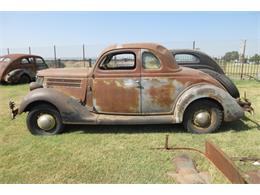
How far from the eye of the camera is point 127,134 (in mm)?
5109

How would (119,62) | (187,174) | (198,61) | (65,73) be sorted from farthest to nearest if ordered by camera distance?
(198,61) < (119,62) < (65,73) < (187,174)

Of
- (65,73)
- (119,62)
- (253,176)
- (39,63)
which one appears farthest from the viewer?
(39,63)

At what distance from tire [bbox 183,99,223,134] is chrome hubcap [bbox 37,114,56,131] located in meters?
2.50

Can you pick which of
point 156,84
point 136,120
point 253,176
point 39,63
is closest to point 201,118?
point 156,84

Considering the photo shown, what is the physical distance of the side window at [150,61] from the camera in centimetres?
499

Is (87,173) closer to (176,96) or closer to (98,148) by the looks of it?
(98,148)

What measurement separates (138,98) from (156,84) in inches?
16.7

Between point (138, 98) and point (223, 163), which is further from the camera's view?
point (138, 98)

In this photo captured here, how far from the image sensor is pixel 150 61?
5.02 metres

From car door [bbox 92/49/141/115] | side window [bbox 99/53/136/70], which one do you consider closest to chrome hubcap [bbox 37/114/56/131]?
car door [bbox 92/49/141/115]

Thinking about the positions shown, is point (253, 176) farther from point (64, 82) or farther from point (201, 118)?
point (64, 82)

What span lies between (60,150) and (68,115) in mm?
818

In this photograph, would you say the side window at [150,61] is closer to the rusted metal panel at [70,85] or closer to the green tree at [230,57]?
the rusted metal panel at [70,85]

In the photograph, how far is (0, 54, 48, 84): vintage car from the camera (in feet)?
41.8
